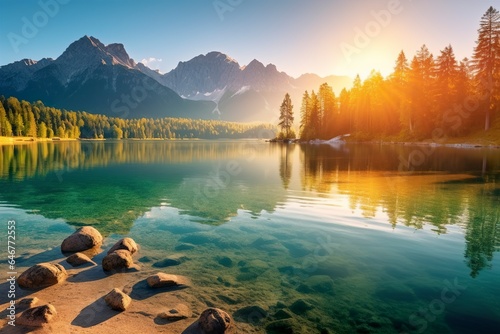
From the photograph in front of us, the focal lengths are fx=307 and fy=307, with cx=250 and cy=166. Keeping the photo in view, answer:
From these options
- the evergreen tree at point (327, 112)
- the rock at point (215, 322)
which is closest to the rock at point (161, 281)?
the rock at point (215, 322)

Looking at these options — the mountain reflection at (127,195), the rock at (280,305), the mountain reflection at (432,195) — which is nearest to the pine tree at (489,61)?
the mountain reflection at (432,195)

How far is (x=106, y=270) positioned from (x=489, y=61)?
316ft

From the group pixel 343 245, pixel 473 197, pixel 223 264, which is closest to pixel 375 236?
pixel 343 245

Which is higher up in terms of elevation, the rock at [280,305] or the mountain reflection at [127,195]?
the mountain reflection at [127,195]

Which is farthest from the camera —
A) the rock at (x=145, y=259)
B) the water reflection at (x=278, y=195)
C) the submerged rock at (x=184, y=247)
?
the water reflection at (x=278, y=195)

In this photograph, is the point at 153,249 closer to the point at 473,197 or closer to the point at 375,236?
the point at 375,236

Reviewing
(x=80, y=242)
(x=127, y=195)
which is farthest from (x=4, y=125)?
(x=80, y=242)

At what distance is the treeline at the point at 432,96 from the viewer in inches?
3034

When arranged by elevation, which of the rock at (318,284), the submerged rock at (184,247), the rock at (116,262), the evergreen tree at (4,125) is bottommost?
the rock at (318,284)

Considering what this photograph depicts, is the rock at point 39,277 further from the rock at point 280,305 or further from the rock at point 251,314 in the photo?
the rock at point 280,305

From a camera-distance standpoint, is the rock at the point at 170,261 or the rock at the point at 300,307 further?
the rock at the point at 170,261

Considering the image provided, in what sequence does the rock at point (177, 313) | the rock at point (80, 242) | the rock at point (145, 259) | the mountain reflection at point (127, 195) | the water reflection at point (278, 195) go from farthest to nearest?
1. the mountain reflection at point (127, 195)
2. the water reflection at point (278, 195)
3. the rock at point (80, 242)
4. the rock at point (145, 259)
5. the rock at point (177, 313)

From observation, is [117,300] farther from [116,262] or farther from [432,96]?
[432,96]

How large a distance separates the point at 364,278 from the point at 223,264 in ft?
17.6
